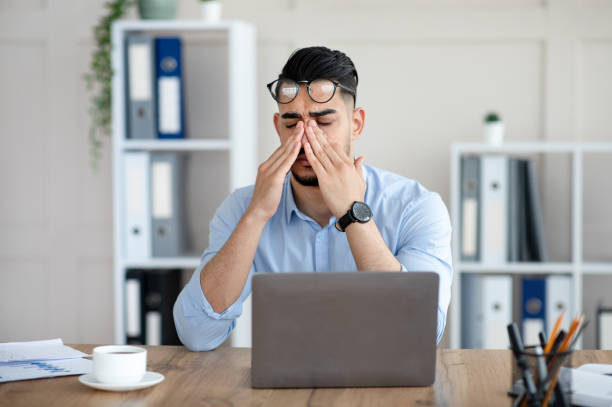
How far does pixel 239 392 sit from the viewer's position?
3.69 feet

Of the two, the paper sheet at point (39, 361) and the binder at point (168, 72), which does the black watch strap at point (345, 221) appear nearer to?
the paper sheet at point (39, 361)

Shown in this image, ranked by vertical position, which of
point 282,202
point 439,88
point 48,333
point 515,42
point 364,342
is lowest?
point 48,333

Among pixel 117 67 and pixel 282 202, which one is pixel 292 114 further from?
pixel 117 67

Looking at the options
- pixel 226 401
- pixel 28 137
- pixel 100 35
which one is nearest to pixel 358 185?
pixel 226 401

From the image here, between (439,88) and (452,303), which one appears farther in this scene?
(439,88)

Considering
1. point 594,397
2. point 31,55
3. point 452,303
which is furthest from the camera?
point 31,55

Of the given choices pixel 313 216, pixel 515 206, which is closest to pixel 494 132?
pixel 515 206

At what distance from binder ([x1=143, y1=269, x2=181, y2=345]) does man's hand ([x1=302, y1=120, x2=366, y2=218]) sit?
50.3 inches

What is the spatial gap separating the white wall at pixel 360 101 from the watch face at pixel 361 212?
136 cm

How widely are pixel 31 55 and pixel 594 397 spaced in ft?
9.10

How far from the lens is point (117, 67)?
2684 millimetres

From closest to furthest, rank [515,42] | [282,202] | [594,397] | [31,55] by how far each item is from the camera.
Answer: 1. [594,397]
2. [282,202]
3. [515,42]
4. [31,55]

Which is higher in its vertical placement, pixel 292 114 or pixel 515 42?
pixel 515 42

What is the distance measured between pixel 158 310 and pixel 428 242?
1.42 metres
